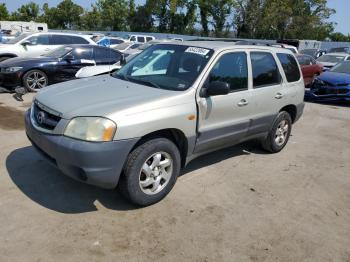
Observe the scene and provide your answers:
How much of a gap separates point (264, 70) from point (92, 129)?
2.91m

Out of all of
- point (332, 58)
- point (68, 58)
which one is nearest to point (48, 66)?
point (68, 58)

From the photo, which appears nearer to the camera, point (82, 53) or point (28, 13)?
point (82, 53)

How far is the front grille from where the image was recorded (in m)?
3.59

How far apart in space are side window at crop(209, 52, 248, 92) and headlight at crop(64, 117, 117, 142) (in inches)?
59.8

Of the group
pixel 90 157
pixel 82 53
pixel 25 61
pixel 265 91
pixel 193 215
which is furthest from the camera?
pixel 82 53

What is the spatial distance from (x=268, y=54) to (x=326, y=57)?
552 inches

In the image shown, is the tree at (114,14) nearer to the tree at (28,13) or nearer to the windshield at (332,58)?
the tree at (28,13)

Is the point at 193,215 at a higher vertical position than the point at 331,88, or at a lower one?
lower

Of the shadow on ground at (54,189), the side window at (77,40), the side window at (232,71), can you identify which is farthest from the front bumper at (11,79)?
the side window at (232,71)

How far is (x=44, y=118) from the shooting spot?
3713 mm

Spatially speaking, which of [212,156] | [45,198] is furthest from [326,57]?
[45,198]

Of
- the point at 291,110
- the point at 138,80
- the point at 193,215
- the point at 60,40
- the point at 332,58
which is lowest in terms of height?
the point at 193,215

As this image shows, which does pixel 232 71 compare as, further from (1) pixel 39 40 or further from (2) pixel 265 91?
(1) pixel 39 40

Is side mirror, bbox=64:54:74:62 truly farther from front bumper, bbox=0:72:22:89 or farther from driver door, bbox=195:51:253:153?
driver door, bbox=195:51:253:153
